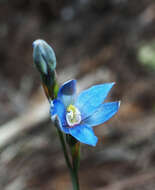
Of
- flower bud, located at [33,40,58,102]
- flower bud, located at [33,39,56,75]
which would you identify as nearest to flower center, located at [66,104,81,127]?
flower bud, located at [33,40,58,102]

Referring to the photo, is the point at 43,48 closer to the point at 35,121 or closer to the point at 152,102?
the point at 35,121

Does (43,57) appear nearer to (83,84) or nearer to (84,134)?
(84,134)

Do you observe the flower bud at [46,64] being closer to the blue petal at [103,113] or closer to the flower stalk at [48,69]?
the flower stalk at [48,69]

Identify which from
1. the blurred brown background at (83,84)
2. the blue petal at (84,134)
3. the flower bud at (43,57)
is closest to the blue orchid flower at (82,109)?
the blue petal at (84,134)

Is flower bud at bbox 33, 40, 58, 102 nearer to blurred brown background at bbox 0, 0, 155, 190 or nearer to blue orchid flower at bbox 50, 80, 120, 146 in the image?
blue orchid flower at bbox 50, 80, 120, 146

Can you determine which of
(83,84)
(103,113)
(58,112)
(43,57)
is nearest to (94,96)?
(103,113)

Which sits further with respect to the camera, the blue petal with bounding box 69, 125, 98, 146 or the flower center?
the flower center

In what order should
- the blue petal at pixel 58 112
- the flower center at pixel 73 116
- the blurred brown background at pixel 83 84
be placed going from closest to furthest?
the blue petal at pixel 58 112, the flower center at pixel 73 116, the blurred brown background at pixel 83 84

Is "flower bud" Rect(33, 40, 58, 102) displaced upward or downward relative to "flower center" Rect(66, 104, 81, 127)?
upward

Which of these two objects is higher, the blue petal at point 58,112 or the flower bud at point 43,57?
the flower bud at point 43,57
